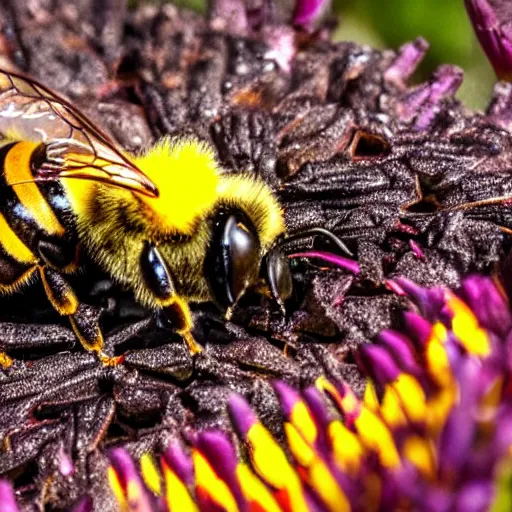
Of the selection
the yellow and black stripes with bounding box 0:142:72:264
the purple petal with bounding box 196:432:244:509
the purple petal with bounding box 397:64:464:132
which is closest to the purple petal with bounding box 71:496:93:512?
the purple petal with bounding box 196:432:244:509

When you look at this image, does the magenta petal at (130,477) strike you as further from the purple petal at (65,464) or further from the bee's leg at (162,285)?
the bee's leg at (162,285)

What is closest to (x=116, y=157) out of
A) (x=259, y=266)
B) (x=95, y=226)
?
(x=95, y=226)

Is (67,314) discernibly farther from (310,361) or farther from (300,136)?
(300,136)

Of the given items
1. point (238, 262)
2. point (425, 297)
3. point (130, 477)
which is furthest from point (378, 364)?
point (130, 477)

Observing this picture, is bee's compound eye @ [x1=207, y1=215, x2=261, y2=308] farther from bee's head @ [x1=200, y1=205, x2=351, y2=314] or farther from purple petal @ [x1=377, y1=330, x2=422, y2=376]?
purple petal @ [x1=377, y1=330, x2=422, y2=376]

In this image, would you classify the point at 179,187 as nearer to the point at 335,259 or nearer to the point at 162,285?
the point at 162,285

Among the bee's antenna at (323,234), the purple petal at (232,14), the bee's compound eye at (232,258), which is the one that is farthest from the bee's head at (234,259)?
the purple petal at (232,14)
